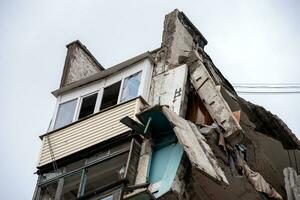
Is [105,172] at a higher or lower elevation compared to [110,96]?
lower

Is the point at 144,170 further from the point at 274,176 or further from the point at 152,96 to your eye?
the point at 274,176

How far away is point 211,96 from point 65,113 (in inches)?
154

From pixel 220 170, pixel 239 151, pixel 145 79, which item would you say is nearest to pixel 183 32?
pixel 145 79

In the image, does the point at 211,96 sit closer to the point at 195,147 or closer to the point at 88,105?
the point at 195,147

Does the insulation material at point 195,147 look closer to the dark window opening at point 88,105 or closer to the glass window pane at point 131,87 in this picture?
the glass window pane at point 131,87

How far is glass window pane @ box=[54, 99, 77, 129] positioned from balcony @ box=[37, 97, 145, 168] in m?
0.38

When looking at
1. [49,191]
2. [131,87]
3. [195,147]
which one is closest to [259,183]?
[195,147]

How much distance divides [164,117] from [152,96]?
72.9 inches

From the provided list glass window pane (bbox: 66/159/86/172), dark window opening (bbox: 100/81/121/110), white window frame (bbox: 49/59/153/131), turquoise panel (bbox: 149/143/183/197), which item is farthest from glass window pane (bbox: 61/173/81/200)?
dark window opening (bbox: 100/81/121/110)

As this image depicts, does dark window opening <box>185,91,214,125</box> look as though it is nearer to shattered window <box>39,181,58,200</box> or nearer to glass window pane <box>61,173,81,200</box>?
glass window pane <box>61,173,81,200</box>

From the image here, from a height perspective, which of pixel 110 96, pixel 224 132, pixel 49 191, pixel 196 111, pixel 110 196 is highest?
pixel 110 96

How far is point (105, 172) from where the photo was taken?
814 inches

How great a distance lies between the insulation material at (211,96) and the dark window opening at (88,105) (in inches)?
104

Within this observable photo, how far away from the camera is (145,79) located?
869 inches
